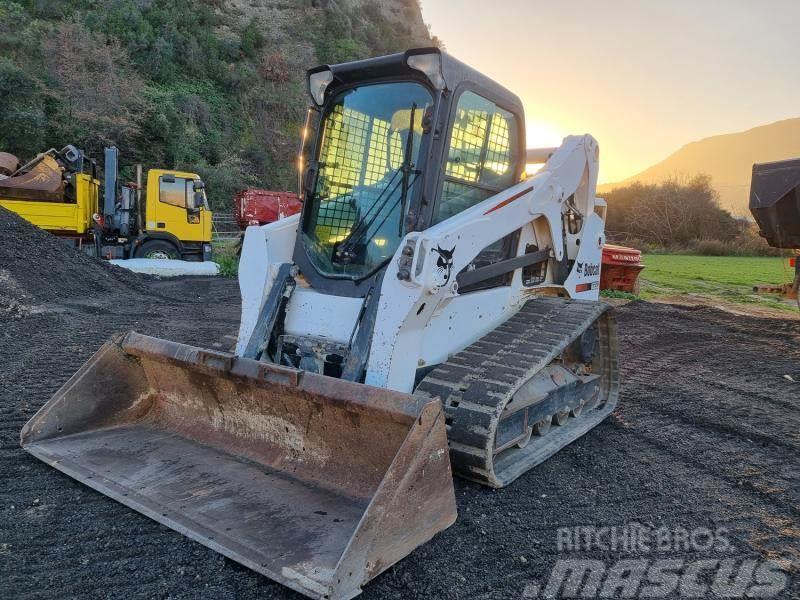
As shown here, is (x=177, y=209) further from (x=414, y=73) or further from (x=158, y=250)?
(x=414, y=73)

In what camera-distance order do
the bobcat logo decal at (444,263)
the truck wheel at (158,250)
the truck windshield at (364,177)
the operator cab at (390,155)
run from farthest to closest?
1. the truck wheel at (158,250)
2. the truck windshield at (364,177)
3. the operator cab at (390,155)
4. the bobcat logo decal at (444,263)

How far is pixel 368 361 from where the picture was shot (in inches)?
128

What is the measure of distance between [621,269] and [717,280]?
21.1 ft

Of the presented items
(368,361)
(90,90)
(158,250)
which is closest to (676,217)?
(158,250)

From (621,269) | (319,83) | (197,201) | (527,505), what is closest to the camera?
(527,505)

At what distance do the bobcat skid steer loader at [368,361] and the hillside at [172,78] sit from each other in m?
21.1

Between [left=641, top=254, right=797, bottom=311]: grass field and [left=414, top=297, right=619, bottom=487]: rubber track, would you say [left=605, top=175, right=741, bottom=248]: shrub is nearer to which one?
[left=641, top=254, right=797, bottom=311]: grass field

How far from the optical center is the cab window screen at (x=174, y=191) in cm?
1546

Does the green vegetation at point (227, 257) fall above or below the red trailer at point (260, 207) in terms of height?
below

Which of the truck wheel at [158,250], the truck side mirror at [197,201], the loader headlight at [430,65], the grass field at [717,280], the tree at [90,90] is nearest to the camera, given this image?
the loader headlight at [430,65]

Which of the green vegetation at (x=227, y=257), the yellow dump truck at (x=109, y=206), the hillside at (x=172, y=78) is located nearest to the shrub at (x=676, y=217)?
the hillside at (x=172, y=78)

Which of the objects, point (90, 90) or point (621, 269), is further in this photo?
point (90, 90)

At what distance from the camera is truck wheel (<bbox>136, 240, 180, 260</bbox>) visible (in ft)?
51.1

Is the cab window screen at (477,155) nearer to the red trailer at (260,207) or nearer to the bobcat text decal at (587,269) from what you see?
the bobcat text decal at (587,269)
